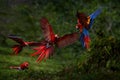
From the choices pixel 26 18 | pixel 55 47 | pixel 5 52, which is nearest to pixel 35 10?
pixel 26 18

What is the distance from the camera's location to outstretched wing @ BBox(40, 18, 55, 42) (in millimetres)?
1204

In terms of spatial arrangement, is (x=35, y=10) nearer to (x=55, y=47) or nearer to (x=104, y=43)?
(x=104, y=43)

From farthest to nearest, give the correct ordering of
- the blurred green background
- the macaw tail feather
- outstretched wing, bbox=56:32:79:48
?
the blurred green background
the macaw tail feather
outstretched wing, bbox=56:32:79:48

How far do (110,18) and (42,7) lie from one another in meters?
5.21

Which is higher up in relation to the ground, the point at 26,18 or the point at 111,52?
the point at 26,18

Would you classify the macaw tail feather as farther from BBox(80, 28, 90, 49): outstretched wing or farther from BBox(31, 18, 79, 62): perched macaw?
BBox(80, 28, 90, 49): outstretched wing

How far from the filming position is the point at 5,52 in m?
7.08

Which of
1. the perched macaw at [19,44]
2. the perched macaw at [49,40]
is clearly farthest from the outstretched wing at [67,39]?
the perched macaw at [19,44]

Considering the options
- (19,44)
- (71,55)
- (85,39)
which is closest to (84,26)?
(85,39)

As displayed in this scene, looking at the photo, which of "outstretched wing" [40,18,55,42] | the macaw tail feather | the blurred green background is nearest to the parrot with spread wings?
"outstretched wing" [40,18,55,42]

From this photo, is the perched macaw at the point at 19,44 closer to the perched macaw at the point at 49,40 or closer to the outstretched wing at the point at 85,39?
the perched macaw at the point at 49,40

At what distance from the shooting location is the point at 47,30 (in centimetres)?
123

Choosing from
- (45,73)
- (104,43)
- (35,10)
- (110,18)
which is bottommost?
(45,73)

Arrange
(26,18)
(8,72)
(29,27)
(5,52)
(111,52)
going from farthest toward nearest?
(26,18) < (29,27) < (5,52) < (111,52) < (8,72)
